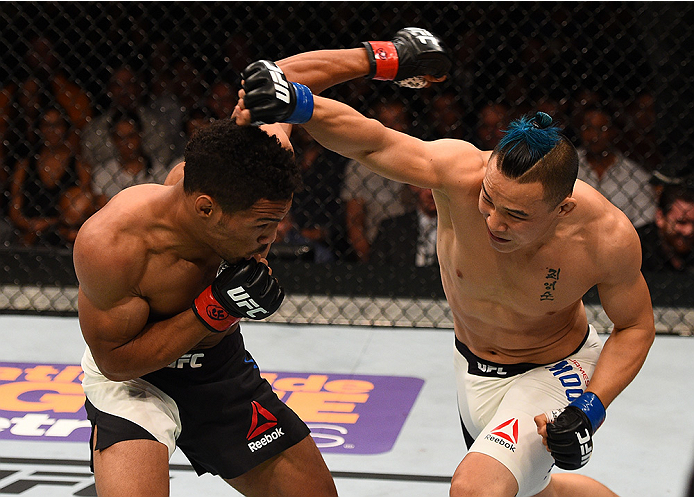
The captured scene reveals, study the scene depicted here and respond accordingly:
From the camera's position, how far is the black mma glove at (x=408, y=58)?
6.81 ft

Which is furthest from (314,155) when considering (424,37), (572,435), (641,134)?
(572,435)

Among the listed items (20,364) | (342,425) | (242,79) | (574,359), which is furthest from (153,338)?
(20,364)

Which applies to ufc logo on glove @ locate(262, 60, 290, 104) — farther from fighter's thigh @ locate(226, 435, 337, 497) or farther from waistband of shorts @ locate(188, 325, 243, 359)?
fighter's thigh @ locate(226, 435, 337, 497)

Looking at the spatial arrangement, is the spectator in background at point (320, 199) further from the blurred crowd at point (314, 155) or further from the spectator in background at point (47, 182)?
the spectator in background at point (47, 182)

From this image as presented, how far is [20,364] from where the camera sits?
3.34 m

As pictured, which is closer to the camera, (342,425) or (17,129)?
(342,425)

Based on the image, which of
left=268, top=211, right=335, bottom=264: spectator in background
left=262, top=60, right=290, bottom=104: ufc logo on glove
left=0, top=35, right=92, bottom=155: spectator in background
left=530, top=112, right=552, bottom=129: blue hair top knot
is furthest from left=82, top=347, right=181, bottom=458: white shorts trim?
left=0, top=35, right=92, bottom=155: spectator in background

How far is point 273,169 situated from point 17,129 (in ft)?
11.1

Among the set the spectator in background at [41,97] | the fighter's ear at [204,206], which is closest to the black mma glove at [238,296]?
the fighter's ear at [204,206]

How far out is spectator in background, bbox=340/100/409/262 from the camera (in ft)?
13.4

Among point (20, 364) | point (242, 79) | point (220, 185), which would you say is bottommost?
point (20, 364)

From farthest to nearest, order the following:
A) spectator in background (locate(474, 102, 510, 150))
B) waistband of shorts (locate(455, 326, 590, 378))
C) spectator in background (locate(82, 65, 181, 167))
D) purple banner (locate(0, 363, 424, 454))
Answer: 1. spectator in background (locate(82, 65, 181, 167))
2. spectator in background (locate(474, 102, 510, 150))
3. purple banner (locate(0, 363, 424, 454))
4. waistband of shorts (locate(455, 326, 590, 378))

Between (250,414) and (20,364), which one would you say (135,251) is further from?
(20,364)

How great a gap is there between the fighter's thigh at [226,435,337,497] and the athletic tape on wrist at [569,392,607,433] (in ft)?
1.90
